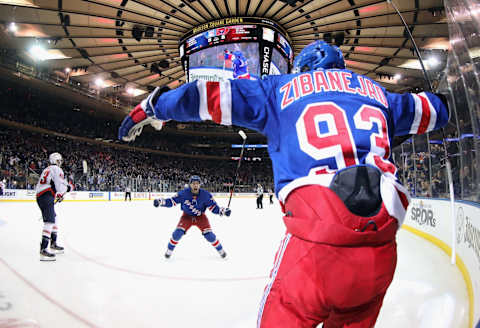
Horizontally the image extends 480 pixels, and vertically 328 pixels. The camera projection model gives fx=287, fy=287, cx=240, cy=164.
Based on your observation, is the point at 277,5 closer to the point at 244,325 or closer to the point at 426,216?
the point at 426,216

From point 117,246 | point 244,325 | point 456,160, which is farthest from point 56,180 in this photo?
point 456,160

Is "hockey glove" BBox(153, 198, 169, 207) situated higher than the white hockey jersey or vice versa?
the white hockey jersey

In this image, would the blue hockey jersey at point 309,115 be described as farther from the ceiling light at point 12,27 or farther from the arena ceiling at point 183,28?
the ceiling light at point 12,27

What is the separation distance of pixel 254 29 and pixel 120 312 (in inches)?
362

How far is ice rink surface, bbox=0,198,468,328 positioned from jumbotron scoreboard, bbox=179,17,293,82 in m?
5.76

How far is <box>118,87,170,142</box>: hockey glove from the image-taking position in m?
1.16

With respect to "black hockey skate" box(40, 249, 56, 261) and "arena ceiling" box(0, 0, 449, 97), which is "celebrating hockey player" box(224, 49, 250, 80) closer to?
"arena ceiling" box(0, 0, 449, 97)

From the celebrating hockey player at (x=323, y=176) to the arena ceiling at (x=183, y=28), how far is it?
8.93 metres

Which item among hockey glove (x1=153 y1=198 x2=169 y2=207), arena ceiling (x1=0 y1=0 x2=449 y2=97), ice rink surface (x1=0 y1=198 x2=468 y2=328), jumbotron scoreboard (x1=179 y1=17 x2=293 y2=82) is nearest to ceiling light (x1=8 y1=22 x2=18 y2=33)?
arena ceiling (x1=0 y1=0 x2=449 y2=97)

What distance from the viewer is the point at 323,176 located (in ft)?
3.08

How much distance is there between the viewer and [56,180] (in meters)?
4.48

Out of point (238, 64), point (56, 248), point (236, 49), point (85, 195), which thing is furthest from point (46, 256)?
point (85, 195)

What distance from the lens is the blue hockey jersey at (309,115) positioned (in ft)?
3.20

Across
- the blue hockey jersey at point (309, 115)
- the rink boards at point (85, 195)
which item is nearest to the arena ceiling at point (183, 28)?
the rink boards at point (85, 195)
